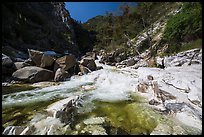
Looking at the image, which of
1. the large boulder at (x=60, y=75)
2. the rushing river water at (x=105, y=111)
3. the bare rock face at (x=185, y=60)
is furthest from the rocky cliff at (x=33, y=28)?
the bare rock face at (x=185, y=60)

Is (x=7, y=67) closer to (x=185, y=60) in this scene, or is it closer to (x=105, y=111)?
(x=105, y=111)

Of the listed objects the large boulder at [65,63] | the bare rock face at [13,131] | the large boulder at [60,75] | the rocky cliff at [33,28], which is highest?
the rocky cliff at [33,28]

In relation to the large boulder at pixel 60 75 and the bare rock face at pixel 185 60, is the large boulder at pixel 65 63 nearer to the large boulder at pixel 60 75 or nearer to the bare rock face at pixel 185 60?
the large boulder at pixel 60 75

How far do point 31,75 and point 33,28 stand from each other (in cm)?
2564

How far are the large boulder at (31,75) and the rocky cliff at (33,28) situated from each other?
1077 cm

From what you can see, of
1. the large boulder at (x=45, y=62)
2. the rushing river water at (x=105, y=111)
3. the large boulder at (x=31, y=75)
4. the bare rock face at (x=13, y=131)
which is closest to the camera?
the bare rock face at (x=13, y=131)

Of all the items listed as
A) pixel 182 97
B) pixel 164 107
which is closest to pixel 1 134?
pixel 164 107

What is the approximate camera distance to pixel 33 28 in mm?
34219

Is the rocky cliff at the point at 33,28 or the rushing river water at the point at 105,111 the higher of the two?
the rocky cliff at the point at 33,28

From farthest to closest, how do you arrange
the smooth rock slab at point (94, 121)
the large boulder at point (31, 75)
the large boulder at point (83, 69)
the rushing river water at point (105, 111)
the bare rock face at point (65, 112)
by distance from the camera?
the large boulder at point (83, 69), the large boulder at point (31, 75), the bare rock face at point (65, 112), the smooth rock slab at point (94, 121), the rushing river water at point (105, 111)

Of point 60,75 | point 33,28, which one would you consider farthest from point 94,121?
point 33,28

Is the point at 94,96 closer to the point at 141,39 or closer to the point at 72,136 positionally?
the point at 72,136

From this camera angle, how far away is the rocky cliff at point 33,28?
86.8 feet

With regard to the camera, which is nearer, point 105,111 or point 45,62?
point 105,111
